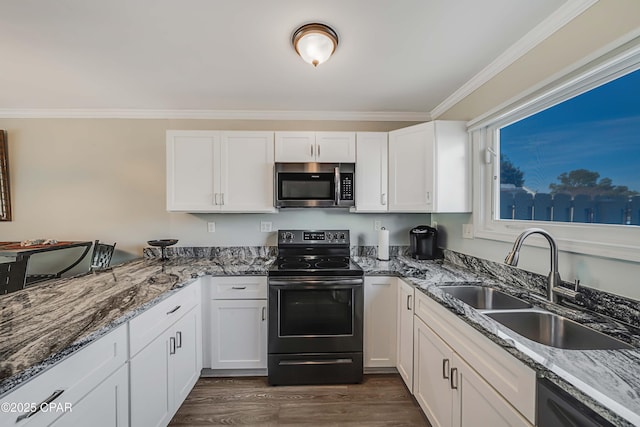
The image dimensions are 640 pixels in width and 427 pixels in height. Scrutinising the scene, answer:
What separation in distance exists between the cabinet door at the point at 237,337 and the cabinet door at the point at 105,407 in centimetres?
90

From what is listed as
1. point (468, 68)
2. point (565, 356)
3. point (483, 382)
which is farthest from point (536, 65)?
point (483, 382)

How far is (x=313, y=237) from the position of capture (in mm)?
2652

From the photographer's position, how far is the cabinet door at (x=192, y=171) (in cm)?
237

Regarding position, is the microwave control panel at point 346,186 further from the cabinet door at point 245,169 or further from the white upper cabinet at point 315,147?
the cabinet door at point 245,169

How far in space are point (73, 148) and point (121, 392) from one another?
2667 mm

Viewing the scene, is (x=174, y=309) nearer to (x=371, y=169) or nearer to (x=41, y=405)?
(x=41, y=405)

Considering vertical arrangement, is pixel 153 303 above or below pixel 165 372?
above

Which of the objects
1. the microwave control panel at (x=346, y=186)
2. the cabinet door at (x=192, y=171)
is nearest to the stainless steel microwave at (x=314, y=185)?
the microwave control panel at (x=346, y=186)

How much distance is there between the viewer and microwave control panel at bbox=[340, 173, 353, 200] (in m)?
2.40

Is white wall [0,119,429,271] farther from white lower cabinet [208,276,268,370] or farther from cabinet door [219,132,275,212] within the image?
white lower cabinet [208,276,268,370]

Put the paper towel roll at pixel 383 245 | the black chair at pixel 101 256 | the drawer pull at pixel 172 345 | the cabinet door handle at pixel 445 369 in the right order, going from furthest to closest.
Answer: the paper towel roll at pixel 383 245, the black chair at pixel 101 256, the drawer pull at pixel 172 345, the cabinet door handle at pixel 445 369

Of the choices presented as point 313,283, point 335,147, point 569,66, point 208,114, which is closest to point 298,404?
point 313,283

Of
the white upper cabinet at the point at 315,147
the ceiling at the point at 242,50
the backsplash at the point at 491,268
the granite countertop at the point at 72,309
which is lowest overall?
the granite countertop at the point at 72,309

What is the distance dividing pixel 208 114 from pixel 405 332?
273 centimetres
